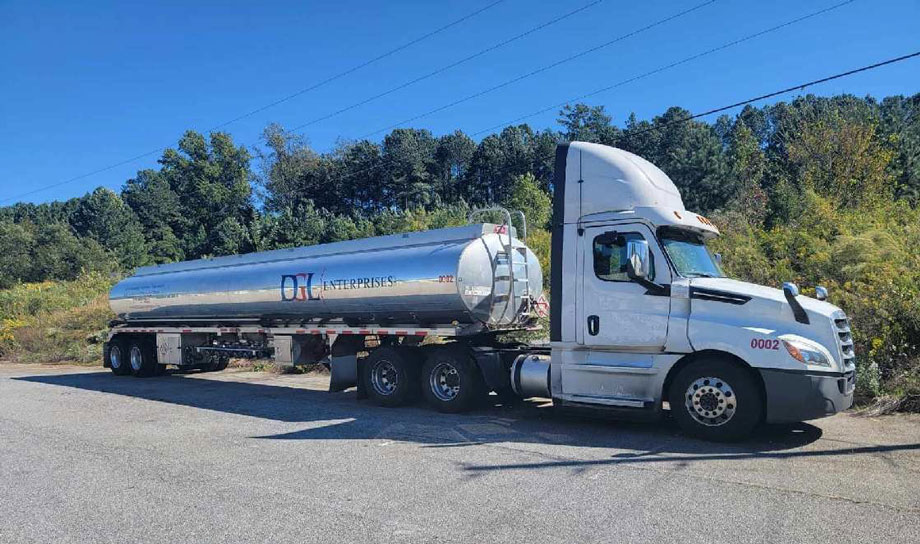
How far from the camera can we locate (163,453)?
789cm

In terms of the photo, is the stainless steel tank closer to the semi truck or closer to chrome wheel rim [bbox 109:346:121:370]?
the semi truck

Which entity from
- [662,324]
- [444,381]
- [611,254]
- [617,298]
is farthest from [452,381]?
[662,324]

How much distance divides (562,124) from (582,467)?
7431 cm

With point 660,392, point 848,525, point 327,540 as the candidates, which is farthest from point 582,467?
point 327,540

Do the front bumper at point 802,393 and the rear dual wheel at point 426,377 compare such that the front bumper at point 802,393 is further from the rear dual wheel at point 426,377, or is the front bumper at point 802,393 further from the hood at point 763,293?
the rear dual wheel at point 426,377

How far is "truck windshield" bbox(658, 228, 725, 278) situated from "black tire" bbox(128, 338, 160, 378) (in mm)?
14372

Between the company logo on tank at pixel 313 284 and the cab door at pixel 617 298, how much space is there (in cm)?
334

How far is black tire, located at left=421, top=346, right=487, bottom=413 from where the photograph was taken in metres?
9.91

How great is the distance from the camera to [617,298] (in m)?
8.48

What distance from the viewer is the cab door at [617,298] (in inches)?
322

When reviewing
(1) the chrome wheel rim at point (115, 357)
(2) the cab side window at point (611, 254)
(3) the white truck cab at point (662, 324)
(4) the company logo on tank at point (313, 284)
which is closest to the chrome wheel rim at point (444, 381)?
(3) the white truck cab at point (662, 324)

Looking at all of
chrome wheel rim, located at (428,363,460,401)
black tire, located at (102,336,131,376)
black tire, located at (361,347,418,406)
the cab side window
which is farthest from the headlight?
black tire, located at (102,336,131,376)

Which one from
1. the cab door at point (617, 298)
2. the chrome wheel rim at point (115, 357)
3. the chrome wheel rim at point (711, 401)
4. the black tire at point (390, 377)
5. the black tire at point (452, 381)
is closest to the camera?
the chrome wheel rim at point (711, 401)

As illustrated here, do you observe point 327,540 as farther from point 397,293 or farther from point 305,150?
point 305,150
